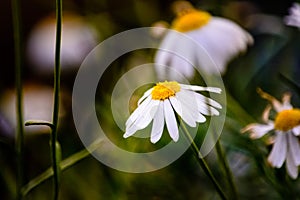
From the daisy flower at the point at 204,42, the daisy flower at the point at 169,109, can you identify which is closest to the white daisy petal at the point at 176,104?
the daisy flower at the point at 169,109

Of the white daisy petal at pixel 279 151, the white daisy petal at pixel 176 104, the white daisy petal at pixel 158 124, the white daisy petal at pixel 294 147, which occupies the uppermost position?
the white daisy petal at pixel 176 104

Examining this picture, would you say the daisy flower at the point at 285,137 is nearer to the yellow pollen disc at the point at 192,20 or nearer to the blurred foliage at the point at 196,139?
the blurred foliage at the point at 196,139

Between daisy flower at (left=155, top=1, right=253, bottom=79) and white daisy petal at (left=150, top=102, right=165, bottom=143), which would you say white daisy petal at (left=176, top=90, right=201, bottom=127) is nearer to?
white daisy petal at (left=150, top=102, right=165, bottom=143)

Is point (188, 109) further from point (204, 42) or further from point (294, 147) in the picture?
point (204, 42)

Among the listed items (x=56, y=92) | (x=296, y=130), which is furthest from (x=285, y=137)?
(x=56, y=92)

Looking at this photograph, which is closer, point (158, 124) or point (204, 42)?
point (158, 124)

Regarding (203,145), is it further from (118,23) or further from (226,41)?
(118,23)
